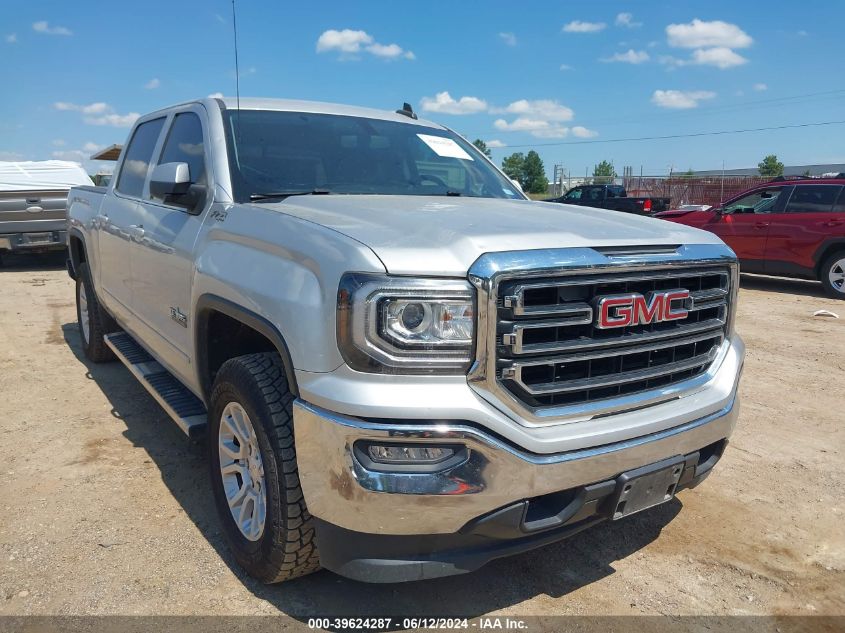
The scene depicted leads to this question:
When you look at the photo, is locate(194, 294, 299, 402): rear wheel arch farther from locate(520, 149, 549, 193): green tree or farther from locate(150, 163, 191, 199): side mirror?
locate(520, 149, 549, 193): green tree

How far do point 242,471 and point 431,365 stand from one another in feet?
3.76

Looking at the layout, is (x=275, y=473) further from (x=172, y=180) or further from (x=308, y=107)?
(x=308, y=107)

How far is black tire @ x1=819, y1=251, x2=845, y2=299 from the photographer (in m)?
10.0

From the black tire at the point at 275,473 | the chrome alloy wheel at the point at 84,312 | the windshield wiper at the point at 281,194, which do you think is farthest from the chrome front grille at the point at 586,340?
the chrome alloy wheel at the point at 84,312

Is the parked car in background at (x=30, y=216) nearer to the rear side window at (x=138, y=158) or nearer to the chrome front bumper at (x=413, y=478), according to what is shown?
the rear side window at (x=138, y=158)

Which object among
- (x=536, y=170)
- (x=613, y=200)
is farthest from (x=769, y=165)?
(x=613, y=200)

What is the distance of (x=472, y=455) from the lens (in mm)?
2100

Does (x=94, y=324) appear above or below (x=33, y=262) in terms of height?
above

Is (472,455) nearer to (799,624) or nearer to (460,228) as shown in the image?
(460,228)

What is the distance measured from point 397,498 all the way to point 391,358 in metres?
0.43

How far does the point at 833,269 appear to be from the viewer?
10.1 meters

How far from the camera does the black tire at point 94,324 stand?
5.60m

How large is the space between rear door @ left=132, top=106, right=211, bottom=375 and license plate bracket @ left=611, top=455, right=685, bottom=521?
2064 mm

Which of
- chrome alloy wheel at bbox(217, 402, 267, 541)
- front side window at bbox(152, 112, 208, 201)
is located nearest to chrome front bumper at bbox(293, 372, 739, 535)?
chrome alloy wheel at bbox(217, 402, 267, 541)
